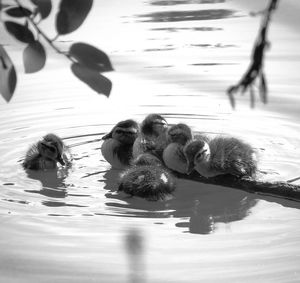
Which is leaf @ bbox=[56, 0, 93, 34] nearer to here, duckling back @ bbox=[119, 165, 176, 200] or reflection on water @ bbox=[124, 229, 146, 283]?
reflection on water @ bbox=[124, 229, 146, 283]

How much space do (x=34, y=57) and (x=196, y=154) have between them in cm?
325

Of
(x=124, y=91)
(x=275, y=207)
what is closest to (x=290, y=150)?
(x=275, y=207)

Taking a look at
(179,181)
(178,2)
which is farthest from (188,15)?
(179,181)

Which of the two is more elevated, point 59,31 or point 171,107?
point 59,31

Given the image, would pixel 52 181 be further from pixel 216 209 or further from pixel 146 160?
pixel 216 209

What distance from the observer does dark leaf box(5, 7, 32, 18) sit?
47.6 inches

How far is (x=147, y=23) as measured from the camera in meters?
7.92

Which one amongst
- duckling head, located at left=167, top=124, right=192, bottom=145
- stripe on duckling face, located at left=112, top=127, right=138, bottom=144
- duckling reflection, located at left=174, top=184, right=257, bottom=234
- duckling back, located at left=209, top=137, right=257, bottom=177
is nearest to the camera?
duckling reflection, located at left=174, top=184, right=257, bottom=234

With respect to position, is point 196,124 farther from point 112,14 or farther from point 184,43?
point 112,14

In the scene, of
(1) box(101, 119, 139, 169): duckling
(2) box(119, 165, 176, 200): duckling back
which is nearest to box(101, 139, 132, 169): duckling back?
(1) box(101, 119, 139, 169): duckling

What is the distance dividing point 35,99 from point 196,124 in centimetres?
138

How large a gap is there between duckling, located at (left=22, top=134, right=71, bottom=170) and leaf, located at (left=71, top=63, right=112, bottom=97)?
3.55 meters

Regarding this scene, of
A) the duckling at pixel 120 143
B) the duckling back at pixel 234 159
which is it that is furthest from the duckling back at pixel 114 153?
the duckling back at pixel 234 159

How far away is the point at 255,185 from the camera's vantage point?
432 cm
